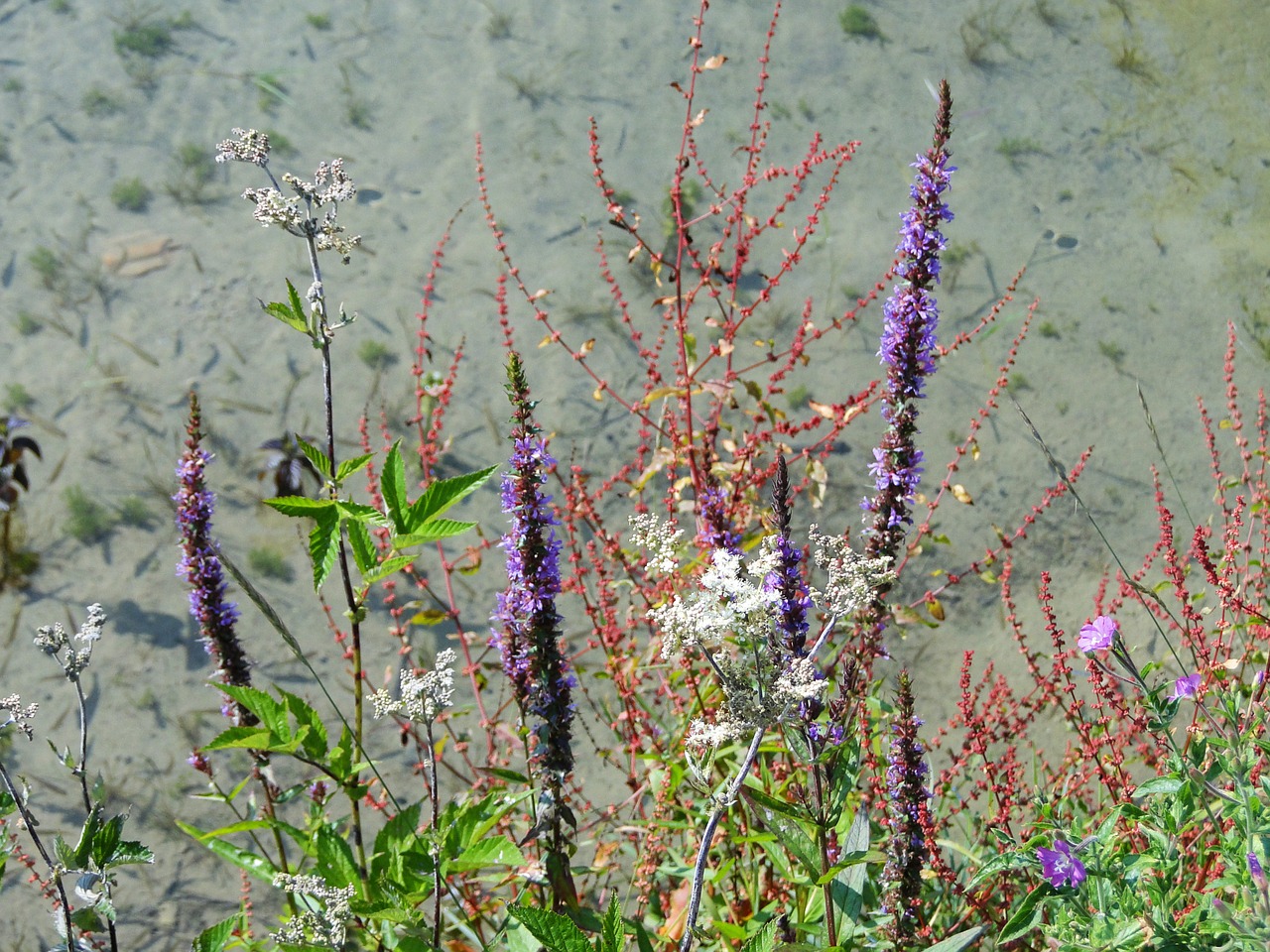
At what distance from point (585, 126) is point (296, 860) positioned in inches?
141

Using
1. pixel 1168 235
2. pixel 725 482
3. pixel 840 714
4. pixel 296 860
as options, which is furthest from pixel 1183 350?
pixel 296 860

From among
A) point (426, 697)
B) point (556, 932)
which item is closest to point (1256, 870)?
point (556, 932)

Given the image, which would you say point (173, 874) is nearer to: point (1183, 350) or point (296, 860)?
point (296, 860)

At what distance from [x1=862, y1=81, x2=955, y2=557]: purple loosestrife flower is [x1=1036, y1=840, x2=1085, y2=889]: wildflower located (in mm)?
914

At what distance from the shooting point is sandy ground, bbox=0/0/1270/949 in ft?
13.3

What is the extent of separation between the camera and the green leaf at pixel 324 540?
180 cm

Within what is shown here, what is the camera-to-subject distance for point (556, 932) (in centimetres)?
150

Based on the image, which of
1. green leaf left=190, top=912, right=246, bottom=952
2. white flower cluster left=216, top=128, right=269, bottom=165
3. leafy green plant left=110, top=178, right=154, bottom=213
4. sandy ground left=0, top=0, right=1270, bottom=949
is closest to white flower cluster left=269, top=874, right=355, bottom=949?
green leaf left=190, top=912, right=246, bottom=952

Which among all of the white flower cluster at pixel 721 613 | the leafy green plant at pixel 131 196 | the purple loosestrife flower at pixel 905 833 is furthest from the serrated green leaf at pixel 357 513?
the leafy green plant at pixel 131 196

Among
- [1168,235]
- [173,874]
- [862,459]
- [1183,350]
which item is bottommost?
[173,874]

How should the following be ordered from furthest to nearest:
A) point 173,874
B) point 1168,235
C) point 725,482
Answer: point 1168,235, point 173,874, point 725,482

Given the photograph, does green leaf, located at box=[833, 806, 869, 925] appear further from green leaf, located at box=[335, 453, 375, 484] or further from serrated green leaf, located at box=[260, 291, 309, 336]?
serrated green leaf, located at box=[260, 291, 309, 336]

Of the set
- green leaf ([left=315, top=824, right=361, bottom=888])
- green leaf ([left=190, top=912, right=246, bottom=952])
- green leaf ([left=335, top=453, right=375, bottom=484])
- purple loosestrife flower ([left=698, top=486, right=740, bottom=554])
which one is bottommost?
green leaf ([left=190, top=912, right=246, bottom=952])

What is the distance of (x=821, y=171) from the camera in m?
5.24
